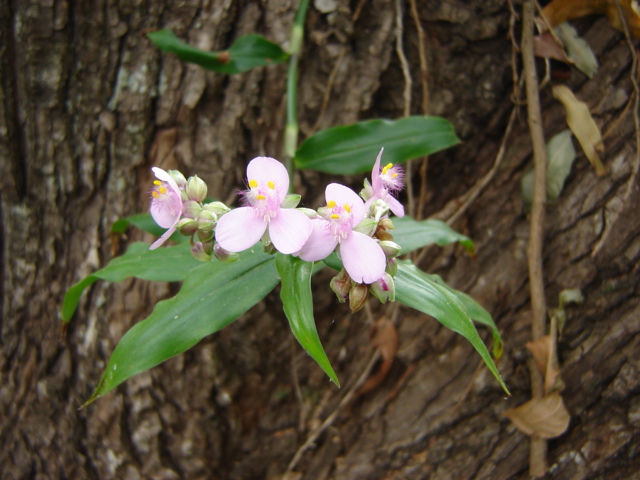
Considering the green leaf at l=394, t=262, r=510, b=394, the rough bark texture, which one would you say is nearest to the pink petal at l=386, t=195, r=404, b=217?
the green leaf at l=394, t=262, r=510, b=394

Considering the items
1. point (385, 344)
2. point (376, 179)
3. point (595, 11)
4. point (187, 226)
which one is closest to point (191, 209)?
point (187, 226)

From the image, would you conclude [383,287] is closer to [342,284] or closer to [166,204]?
[342,284]

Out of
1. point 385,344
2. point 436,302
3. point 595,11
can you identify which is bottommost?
point 385,344

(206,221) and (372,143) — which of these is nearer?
(206,221)

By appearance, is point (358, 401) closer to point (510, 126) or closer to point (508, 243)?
point (508, 243)

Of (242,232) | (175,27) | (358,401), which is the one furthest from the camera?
(358,401)

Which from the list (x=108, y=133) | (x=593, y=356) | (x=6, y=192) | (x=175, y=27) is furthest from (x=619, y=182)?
(x=6, y=192)
